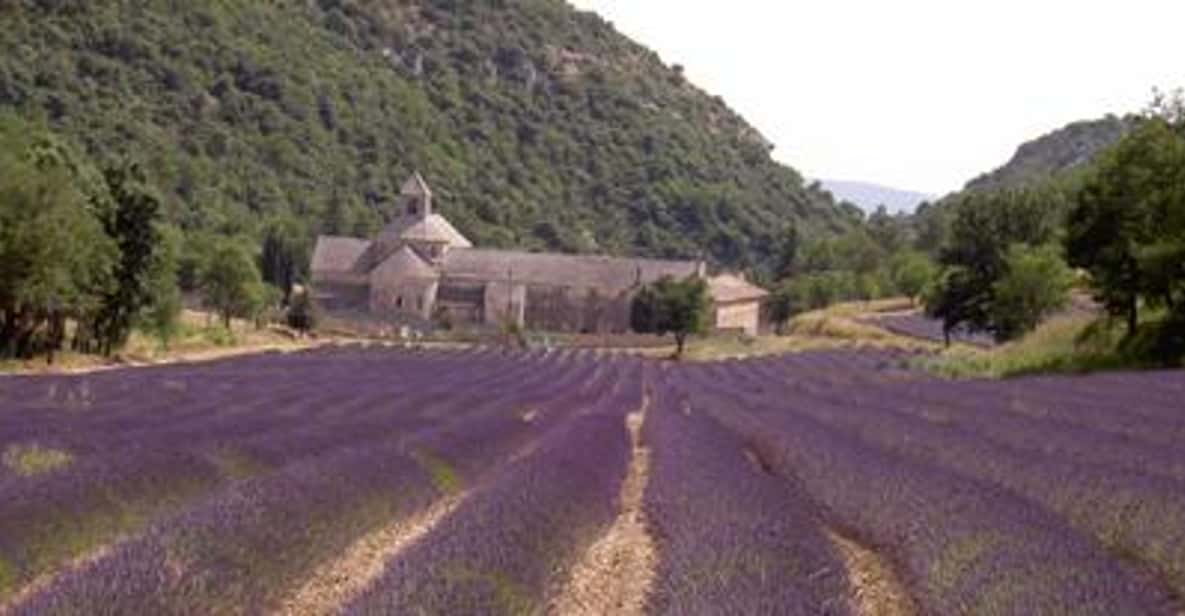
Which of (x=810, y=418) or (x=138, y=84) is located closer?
(x=810, y=418)

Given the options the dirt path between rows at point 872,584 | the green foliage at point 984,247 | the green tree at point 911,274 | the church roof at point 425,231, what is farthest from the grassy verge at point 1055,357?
the church roof at point 425,231

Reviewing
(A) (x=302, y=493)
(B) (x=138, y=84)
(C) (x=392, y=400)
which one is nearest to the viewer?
(A) (x=302, y=493)

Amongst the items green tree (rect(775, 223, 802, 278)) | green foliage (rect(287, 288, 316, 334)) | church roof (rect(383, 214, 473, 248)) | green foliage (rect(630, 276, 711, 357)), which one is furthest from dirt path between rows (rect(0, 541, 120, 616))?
green tree (rect(775, 223, 802, 278))

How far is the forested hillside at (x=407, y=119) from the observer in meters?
107

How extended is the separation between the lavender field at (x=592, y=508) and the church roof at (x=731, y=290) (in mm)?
78297

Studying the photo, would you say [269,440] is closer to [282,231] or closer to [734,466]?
[734,466]

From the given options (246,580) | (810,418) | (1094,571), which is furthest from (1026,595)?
(810,418)

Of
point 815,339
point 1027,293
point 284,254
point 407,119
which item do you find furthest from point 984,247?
point 407,119

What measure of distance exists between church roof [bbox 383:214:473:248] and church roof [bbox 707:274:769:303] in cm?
1720

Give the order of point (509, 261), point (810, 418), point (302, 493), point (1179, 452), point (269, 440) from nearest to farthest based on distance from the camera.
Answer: point (302, 493) → point (1179, 452) → point (269, 440) → point (810, 418) → point (509, 261)

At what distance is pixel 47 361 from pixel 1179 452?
30.2 metres

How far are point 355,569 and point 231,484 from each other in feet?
7.70

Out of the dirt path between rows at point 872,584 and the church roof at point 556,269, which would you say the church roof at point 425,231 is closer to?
the church roof at point 556,269

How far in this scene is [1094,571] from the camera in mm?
7574
